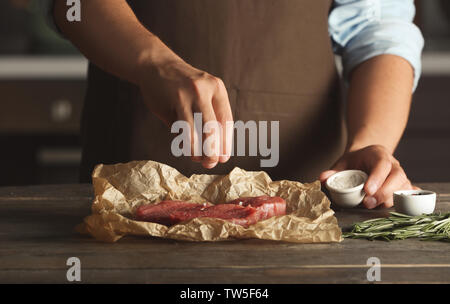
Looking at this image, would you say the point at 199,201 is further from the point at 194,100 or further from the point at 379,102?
the point at 379,102

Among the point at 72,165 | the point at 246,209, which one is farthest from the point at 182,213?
the point at 72,165

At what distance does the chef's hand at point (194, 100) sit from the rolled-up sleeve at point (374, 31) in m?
0.68

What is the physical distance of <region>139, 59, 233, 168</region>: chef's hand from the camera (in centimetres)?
105

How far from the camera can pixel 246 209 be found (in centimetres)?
104

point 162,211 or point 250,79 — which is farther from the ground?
point 250,79

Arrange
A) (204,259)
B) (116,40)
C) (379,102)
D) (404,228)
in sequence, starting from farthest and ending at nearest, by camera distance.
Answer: (379,102)
(116,40)
(404,228)
(204,259)

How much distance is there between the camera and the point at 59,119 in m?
2.74

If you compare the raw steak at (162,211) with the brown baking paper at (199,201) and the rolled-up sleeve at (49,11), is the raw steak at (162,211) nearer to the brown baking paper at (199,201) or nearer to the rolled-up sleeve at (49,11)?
the brown baking paper at (199,201)

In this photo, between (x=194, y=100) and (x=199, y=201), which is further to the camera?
(x=199, y=201)

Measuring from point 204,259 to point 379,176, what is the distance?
0.44 metres

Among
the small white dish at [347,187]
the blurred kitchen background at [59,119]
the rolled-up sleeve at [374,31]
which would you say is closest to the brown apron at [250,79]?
the rolled-up sleeve at [374,31]

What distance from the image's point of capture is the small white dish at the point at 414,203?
1127 millimetres

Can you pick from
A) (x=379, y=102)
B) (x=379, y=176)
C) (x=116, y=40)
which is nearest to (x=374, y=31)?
(x=379, y=102)

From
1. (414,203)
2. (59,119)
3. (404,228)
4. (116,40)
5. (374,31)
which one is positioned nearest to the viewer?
(404,228)
